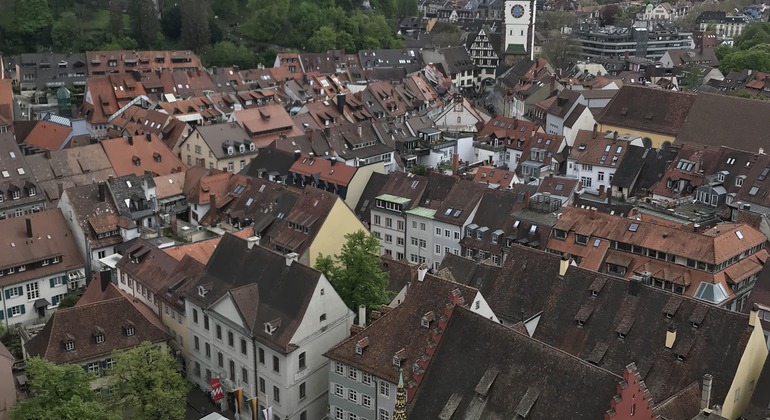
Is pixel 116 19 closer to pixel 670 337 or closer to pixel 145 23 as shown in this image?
pixel 145 23

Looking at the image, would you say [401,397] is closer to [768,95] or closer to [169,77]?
[169,77]

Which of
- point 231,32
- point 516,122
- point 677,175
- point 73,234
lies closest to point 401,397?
point 73,234

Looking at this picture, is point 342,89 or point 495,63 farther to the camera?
point 495,63

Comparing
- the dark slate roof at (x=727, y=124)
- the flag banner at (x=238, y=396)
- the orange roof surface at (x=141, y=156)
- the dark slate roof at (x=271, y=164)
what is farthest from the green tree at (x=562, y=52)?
the flag banner at (x=238, y=396)

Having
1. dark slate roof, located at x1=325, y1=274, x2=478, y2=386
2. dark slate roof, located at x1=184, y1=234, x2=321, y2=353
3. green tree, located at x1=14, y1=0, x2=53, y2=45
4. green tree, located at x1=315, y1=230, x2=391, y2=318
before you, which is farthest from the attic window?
green tree, located at x1=14, y1=0, x2=53, y2=45

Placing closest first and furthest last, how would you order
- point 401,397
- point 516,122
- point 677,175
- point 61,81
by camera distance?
1. point 401,397
2. point 677,175
3. point 516,122
4. point 61,81
